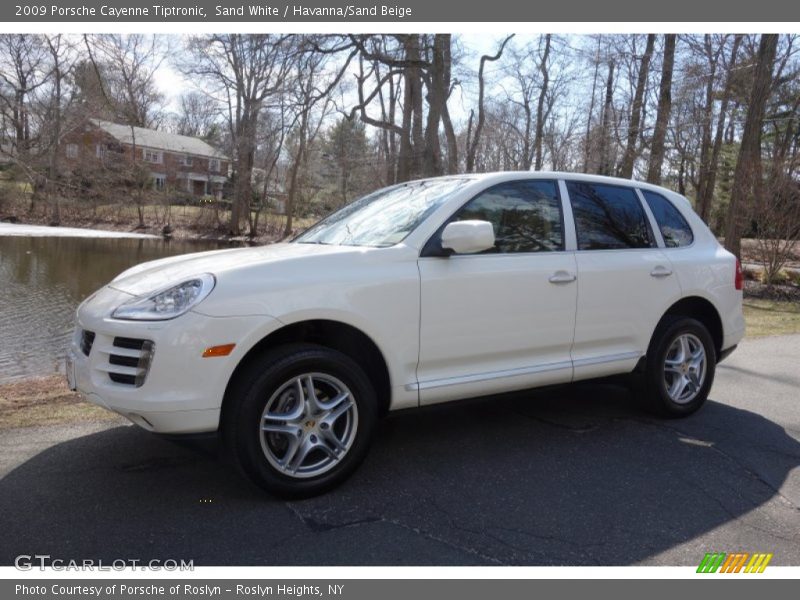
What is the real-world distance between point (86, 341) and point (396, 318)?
1.70 m

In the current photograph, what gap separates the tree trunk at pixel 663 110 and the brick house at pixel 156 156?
29.9 meters

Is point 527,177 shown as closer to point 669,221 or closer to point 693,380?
point 669,221

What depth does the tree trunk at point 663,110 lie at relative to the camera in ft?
70.1

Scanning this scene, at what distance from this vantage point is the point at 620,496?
3537 millimetres

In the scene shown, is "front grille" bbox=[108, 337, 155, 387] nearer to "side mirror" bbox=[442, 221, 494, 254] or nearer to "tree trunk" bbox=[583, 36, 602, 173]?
"side mirror" bbox=[442, 221, 494, 254]

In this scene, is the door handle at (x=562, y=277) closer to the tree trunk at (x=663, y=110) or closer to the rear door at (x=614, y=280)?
the rear door at (x=614, y=280)

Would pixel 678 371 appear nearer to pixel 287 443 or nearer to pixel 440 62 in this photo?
pixel 287 443

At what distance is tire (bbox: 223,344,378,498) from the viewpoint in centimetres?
316

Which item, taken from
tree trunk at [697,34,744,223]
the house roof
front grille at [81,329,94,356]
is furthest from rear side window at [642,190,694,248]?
the house roof

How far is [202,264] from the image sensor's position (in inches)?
138

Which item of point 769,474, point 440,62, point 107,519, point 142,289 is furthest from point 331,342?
point 440,62

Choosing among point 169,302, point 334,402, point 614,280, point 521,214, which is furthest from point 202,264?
point 614,280

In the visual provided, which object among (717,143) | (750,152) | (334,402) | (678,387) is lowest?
(678,387)

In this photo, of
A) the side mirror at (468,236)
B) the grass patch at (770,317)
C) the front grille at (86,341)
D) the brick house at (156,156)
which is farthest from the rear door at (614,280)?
the brick house at (156,156)
